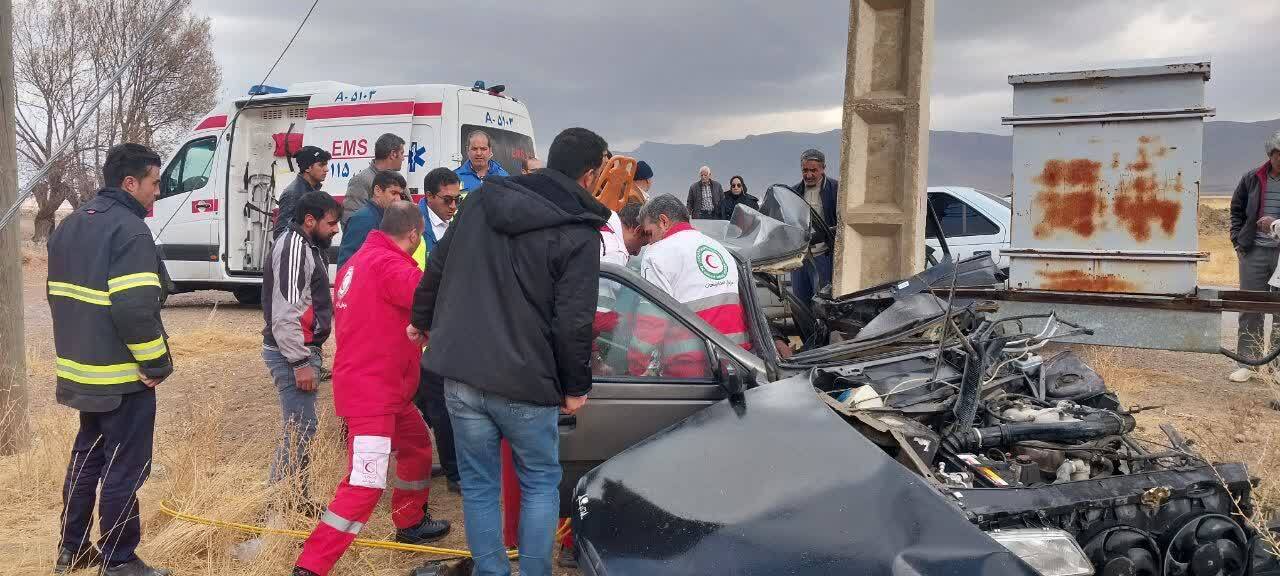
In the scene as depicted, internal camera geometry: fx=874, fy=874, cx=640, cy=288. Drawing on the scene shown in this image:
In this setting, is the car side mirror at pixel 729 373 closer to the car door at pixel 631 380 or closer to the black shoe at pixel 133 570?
the car door at pixel 631 380

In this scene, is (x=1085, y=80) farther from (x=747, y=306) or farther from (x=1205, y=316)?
(x=747, y=306)

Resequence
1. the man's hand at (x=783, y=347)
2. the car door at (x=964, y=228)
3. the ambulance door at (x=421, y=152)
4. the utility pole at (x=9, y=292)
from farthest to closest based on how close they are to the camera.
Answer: the car door at (x=964, y=228) < the ambulance door at (x=421, y=152) < the utility pole at (x=9, y=292) < the man's hand at (x=783, y=347)

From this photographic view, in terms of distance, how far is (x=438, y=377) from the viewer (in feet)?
14.5

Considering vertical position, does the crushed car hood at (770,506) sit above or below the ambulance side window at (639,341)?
below

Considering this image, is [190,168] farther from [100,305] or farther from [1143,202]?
[1143,202]

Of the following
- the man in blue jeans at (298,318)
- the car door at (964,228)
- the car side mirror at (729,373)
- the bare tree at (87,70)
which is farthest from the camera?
the bare tree at (87,70)

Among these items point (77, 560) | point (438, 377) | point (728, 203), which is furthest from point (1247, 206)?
point (77, 560)

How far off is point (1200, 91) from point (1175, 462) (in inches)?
137

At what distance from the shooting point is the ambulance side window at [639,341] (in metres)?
3.26

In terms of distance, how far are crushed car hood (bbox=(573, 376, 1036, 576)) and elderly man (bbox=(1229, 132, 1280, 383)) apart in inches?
209

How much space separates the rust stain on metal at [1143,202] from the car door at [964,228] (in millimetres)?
3170

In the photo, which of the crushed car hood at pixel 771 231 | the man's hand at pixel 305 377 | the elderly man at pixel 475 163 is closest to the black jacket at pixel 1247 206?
the crushed car hood at pixel 771 231

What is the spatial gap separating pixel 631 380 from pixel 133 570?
6.65ft

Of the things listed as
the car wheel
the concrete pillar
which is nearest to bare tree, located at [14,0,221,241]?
the car wheel
